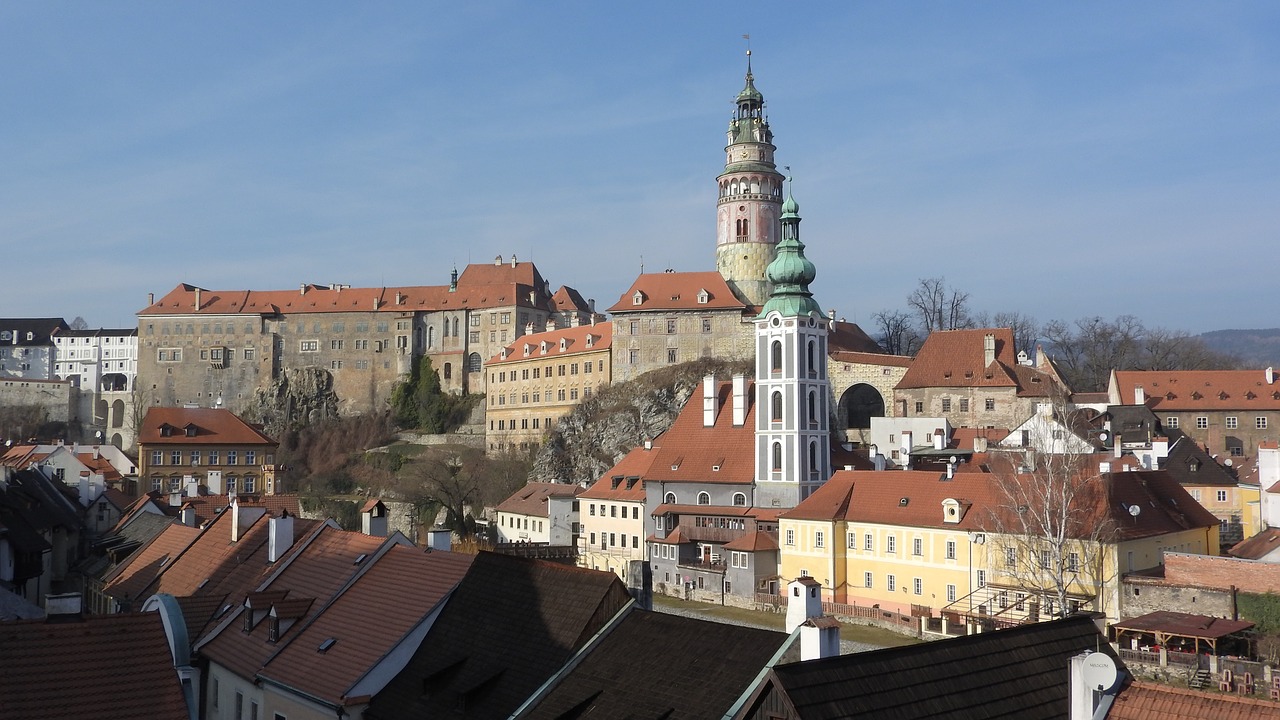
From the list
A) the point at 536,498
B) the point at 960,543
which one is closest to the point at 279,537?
the point at 960,543

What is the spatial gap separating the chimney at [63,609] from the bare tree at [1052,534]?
82.7 feet

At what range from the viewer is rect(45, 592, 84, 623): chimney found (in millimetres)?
15289

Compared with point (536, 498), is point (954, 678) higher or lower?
higher

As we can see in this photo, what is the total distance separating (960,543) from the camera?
37.0 metres

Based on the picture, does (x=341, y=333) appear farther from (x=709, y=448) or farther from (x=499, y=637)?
(x=499, y=637)

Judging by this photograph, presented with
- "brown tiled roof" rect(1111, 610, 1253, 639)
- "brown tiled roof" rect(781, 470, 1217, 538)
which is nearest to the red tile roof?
"brown tiled roof" rect(781, 470, 1217, 538)

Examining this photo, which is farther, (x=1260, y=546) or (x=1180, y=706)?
(x=1260, y=546)

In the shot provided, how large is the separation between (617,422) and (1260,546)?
42561mm

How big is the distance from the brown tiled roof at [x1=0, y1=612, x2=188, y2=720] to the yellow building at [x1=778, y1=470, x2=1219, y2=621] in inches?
984

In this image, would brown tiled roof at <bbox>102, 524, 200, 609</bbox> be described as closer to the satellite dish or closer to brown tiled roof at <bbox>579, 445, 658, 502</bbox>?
the satellite dish

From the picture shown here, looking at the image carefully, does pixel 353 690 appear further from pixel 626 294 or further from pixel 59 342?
pixel 59 342

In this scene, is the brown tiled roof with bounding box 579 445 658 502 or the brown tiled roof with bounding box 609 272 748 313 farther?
the brown tiled roof with bounding box 609 272 748 313

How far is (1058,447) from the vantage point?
49.9 meters

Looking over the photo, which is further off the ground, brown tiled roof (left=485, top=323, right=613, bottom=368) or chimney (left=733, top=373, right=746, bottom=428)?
brown tiled roof (left=485, top=323, right=613, bottom=368)
